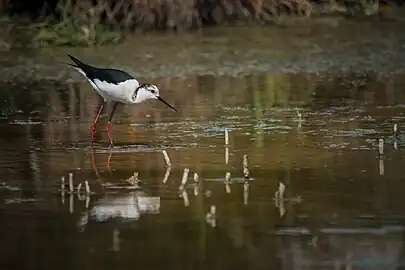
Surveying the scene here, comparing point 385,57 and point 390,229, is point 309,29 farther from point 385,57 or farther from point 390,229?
point 390,229

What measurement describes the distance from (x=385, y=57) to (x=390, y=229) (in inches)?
392

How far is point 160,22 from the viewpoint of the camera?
63.4ft

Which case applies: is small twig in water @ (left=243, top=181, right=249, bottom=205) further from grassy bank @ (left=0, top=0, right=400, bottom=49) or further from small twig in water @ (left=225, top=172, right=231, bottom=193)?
grassy bank @ (left=0, top=0, right=400, bottom=49)

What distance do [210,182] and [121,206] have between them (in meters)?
0.97

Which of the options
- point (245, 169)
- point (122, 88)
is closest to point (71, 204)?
point (245, 169)

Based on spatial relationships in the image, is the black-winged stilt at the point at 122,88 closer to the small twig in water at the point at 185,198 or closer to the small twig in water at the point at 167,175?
the small twig in water at the point at 167,175

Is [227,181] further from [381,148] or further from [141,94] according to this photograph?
[141,94]

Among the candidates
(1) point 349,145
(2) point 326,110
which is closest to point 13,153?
(1) point 349,145

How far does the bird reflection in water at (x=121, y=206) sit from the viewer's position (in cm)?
768

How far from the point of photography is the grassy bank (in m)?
18.6

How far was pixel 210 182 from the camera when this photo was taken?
28.8 feet

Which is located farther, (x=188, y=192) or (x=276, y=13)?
(x=276, y=13)

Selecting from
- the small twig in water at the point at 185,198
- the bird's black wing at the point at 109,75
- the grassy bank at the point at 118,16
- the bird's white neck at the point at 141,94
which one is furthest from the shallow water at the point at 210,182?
the grassy bank at the point at 118,16

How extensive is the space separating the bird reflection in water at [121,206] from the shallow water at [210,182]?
0.01 m
